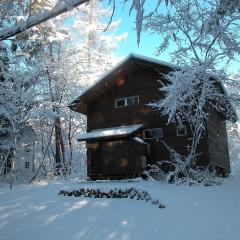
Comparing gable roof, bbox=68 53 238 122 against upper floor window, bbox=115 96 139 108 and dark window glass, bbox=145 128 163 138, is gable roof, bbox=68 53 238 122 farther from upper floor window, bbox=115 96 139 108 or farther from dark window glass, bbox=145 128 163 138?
dark window glass, bbox=145 128 163 138

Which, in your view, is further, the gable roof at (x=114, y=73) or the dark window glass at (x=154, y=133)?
the dark window glass at (x=154, y=133)

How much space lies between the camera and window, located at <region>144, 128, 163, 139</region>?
2047 cm

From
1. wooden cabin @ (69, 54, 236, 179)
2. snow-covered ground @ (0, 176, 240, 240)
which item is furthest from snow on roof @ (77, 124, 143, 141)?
snow-covered ground @ (0, 176, 240, 240)

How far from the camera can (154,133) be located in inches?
813

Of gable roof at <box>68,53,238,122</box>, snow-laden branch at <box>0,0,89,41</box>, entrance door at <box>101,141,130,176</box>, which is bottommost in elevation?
entrance door at <box>101,141,130,176</box>

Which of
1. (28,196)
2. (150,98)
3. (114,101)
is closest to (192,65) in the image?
(150,98)

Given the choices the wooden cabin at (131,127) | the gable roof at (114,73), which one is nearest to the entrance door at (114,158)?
the wooden cabin at (131,127)

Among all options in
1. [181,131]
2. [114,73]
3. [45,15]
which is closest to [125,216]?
[45,15]

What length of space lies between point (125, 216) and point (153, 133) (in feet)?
33.8

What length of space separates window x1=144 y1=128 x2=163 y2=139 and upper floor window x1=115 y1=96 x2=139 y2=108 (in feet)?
6.09

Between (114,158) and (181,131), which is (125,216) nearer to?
(114,158)

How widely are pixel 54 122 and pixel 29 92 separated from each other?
7090 millimetres

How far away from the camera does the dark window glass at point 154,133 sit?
20.5 meters

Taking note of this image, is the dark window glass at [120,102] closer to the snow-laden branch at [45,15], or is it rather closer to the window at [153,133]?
the window at [153,133]
